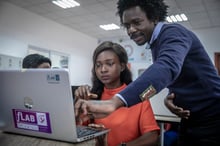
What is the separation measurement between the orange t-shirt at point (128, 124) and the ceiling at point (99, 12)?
142 inches

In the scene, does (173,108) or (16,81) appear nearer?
(16,81)

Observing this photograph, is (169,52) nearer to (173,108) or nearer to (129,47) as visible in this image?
(173,108)

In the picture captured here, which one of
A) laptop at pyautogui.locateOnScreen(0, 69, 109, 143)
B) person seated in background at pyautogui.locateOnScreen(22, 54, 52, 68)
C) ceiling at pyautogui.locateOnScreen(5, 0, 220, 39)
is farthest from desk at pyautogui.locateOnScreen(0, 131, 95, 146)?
ceiling at pyautogui.locateOnScreen(5, 0, 220, 39)

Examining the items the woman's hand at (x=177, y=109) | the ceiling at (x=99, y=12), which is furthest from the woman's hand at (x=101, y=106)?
the ceiling at (x=99, y=12)

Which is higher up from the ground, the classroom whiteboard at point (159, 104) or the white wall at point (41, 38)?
the white wall at point (41, 38)

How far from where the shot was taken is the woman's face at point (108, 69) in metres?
1.32

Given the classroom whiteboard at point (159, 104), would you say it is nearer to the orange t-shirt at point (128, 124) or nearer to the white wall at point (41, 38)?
the orange t-shirt at point (128, 124)

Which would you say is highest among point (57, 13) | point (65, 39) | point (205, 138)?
point (57, 13)

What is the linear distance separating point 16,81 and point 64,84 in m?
0.20

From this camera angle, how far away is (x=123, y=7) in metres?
0.99

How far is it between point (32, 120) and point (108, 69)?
68 cm

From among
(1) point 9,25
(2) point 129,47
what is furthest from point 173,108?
(2) point 129,47

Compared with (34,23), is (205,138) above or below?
below

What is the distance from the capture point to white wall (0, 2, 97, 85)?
4.76m
